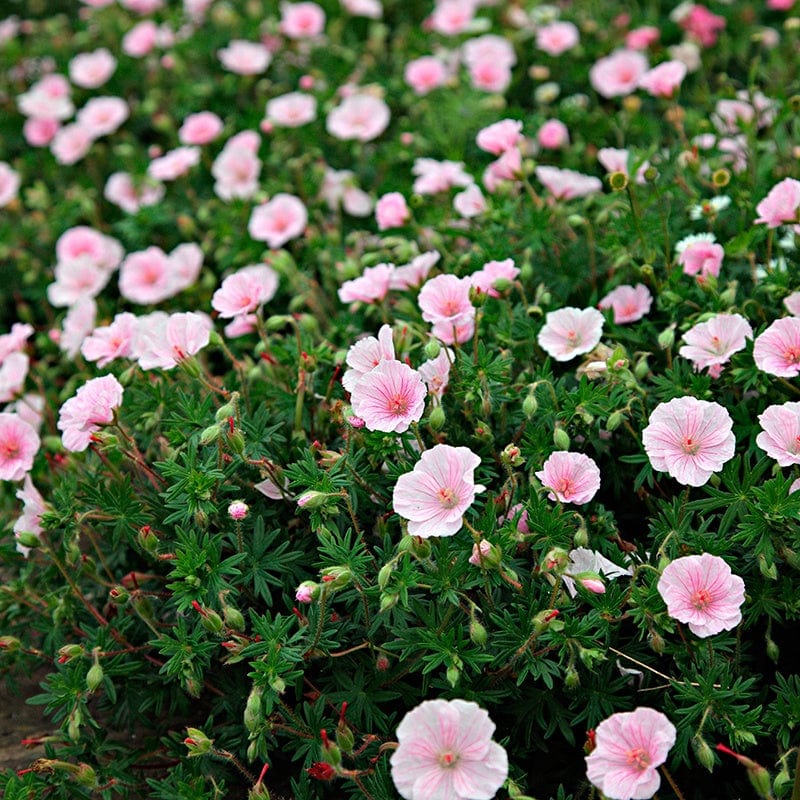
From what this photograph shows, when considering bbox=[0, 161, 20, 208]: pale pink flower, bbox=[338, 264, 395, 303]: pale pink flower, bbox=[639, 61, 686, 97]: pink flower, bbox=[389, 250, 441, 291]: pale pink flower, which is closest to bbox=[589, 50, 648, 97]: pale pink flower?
bbox=[639, 61, 686, 97]: pink flower

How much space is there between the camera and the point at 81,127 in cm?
396

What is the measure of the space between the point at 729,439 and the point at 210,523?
43.8 inches

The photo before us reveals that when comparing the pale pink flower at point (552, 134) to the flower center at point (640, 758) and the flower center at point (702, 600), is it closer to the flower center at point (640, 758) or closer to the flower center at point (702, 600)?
the flower center at point (702, 600)

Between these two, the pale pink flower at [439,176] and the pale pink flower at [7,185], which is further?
the pale pink flower at [7,185]

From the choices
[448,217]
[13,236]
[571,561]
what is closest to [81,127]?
[13,236]

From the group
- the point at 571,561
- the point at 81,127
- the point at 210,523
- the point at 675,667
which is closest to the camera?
the point at 571,561

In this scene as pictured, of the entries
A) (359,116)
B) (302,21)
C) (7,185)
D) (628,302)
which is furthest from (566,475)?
(302,21)

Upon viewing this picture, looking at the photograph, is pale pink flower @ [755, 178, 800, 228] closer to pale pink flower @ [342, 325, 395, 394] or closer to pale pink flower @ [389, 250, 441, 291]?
pale pink flower @ [389, 250, 441, 291]

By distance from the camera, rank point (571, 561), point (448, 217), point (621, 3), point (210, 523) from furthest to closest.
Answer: point (621, 3) < point (448, 217) < point (210, 523) < point (571, 561)

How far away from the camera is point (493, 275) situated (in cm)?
244

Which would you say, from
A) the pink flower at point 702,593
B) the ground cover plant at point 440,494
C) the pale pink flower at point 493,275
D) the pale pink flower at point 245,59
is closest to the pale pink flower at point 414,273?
the ground cover plant at point 440,494

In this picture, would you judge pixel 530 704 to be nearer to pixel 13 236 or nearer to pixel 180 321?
pixel 180 321

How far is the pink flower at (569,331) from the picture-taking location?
231 cm

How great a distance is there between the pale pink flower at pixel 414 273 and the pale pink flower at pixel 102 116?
1881 mm
